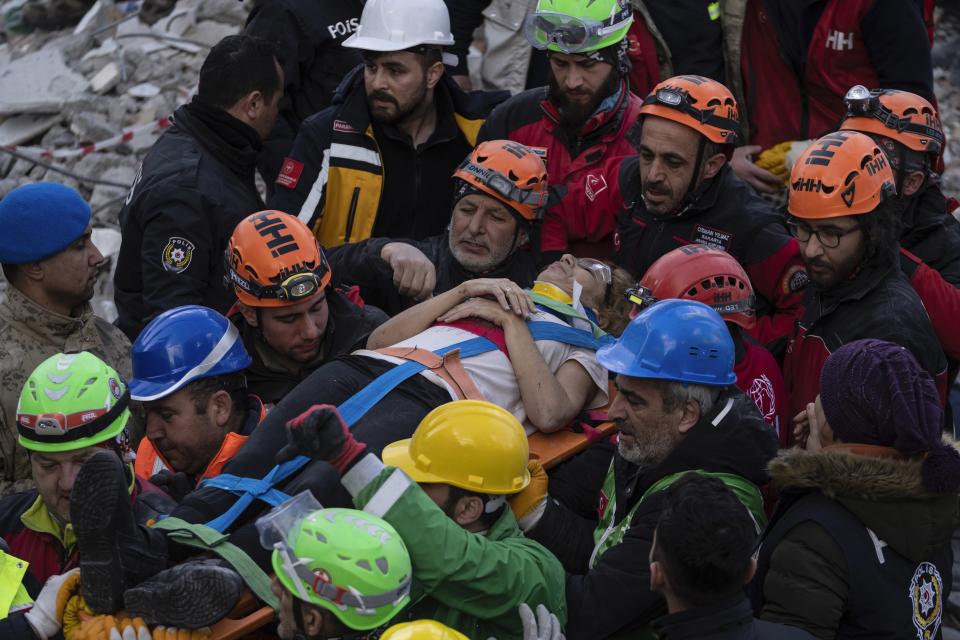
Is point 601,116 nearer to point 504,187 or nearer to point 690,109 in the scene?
point 690,109

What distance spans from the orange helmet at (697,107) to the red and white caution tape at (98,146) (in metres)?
6.40

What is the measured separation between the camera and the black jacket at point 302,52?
24.5 ft

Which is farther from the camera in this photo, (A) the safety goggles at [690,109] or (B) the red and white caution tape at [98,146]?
(B) the red and white caution tape at [98,146]

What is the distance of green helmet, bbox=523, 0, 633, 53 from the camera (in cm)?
627

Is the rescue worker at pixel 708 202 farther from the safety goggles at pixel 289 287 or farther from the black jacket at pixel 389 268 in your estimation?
the safety goggles at pixel 289 287

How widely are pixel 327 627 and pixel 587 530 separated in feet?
4.40

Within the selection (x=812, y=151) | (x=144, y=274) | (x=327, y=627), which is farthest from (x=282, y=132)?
(x=327, y=627)

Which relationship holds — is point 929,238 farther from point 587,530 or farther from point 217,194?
point 217,194

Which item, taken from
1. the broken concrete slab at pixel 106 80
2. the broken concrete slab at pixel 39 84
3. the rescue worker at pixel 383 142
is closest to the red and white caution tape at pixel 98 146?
the broken concrete slab at pixel 39 84

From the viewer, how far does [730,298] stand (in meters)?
5.05

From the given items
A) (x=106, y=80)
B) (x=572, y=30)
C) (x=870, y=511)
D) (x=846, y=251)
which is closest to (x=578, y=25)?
(x=572, y=30)

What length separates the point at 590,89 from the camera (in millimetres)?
6328

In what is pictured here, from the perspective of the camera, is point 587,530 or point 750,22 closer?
point 587,530

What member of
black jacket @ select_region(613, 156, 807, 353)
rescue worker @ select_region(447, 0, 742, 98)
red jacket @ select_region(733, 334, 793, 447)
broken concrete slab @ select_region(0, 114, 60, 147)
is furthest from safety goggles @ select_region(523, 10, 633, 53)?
broken concrete slab @ select_region(0, 114, 60, 147)
